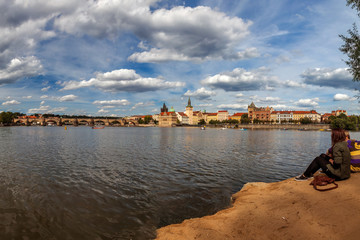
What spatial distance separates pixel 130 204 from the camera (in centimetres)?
995

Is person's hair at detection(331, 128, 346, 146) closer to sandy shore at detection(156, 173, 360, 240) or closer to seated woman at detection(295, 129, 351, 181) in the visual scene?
seated woman at detection(295, 129, 351, 181)

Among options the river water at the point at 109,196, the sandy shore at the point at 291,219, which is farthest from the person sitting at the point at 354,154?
the river water at the point at 109,196

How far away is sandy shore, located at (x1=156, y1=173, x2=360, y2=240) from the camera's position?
17.4 ft

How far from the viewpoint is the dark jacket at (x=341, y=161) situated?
7.45 m

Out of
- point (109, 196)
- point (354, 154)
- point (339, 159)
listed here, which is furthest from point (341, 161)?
point (109, 196)

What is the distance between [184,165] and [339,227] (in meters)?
14.6

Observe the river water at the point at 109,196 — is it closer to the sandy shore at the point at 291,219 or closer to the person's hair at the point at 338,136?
the sandy shore at the point at 291,219

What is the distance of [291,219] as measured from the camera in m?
6.13

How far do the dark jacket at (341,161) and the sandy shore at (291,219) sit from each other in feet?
0.90

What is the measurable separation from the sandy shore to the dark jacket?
0.28 metres

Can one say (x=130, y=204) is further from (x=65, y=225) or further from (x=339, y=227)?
(x=339, y=227)

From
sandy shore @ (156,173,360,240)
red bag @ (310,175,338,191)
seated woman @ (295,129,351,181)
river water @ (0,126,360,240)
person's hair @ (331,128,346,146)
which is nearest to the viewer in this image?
sandy shore @ (156,173,360,240)

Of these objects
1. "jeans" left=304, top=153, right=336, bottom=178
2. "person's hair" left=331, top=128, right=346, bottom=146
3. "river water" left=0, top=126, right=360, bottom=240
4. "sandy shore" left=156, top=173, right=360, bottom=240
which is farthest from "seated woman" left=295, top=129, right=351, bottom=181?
"river water" left=0, top=126, right=360, bottom=240

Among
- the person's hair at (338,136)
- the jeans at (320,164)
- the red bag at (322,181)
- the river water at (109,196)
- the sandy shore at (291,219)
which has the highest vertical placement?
the person's hair at (338,136)
